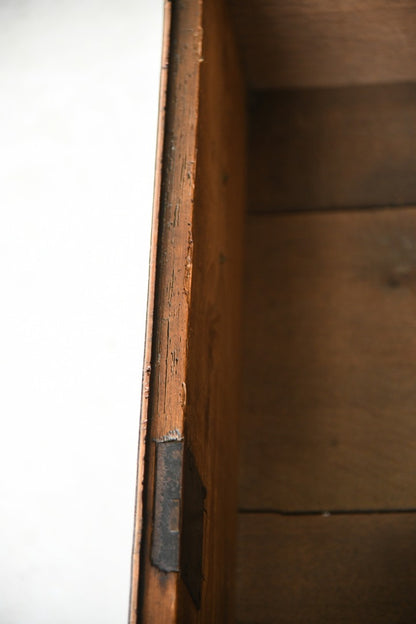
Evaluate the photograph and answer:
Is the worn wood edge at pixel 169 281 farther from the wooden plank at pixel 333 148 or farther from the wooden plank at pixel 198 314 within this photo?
the wooden plank at pixel 333 148

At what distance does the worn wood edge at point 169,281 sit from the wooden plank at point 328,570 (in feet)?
0.83

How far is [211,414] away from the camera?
702 millimetres

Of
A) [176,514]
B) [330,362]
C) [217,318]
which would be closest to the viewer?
[176,514]

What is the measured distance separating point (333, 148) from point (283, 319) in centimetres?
24

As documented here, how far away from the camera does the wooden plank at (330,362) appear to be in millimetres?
810

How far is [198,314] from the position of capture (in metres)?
0.67

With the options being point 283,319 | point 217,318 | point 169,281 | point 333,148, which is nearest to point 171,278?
point 169,281

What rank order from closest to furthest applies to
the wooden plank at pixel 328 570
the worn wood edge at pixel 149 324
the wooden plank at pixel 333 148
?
the worn wood edge at pixel 149 324 → the wooden plank at pixel 328 570 → the wooden plank at pixel 333 148

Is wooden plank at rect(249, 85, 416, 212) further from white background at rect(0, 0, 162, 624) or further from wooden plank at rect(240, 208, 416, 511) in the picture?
white background at rect(0, 0, 162, 624)

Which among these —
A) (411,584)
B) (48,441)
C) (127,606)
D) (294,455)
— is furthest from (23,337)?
(411,584)

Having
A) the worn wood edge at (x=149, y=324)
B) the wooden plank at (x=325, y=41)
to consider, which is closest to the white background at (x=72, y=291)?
the worn wood edge at (x=149, y=324)

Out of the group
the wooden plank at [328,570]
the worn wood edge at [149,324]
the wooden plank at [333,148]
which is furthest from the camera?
the wooden plank at [333,148]

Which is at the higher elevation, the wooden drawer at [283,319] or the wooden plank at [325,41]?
the wooden plank at [325,41]

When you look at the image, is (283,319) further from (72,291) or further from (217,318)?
(72,291)
